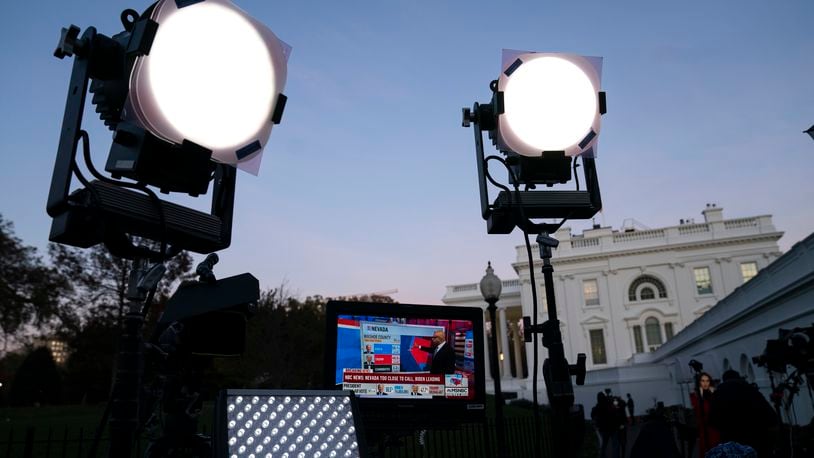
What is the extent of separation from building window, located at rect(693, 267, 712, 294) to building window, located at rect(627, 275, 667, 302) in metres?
2.68

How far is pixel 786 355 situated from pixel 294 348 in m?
25.7

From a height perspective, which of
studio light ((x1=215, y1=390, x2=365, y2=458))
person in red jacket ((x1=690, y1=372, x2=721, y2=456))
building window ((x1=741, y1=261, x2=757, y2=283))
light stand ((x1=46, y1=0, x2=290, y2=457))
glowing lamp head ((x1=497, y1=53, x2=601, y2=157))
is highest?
building window ((x1=741, y1=261, x2=757, y2=283))

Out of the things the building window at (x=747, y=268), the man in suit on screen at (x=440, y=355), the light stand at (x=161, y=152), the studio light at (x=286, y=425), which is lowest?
the studio light at (x=286, y=425)

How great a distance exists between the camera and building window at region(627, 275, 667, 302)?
4722 centimetres

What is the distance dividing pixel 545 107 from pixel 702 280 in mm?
50780

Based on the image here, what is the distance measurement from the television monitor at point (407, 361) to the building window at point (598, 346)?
47750 mm

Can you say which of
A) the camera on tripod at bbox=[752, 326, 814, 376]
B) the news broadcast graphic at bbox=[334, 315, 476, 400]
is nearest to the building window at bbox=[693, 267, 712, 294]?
the camera on tripod at bbox=[752, 326, 814, 376]

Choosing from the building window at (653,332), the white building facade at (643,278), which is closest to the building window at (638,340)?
the white building facade at (643,278)

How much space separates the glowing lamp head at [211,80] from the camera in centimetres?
153

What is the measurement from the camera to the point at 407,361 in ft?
10.6

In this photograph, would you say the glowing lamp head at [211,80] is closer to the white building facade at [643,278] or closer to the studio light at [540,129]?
the studio light at [540,129]

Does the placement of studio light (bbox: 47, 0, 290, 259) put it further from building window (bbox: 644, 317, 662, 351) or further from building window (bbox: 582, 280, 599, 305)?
building window (bbox: 582, 280, 599, 305)

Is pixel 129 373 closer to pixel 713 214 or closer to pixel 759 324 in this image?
pixel 759 324

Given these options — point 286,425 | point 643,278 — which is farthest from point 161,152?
point 643,278
